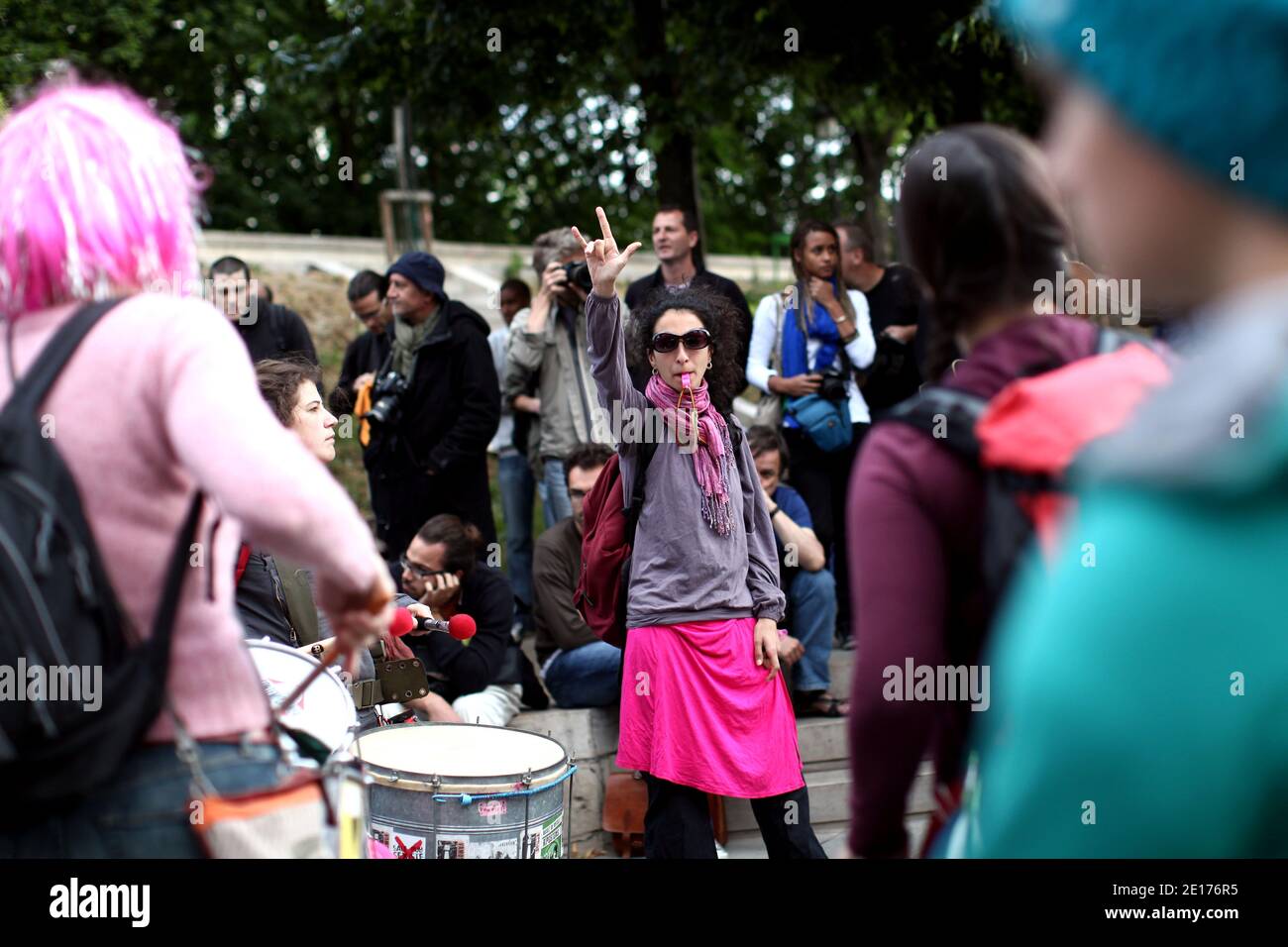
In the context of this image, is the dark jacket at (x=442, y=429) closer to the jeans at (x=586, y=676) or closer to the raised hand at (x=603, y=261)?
the jeans at (x=586, y=676)

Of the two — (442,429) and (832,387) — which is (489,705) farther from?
(832,387)

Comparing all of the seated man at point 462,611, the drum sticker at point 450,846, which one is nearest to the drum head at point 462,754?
the drum sticker at point 450,846

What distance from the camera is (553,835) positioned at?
4164mm

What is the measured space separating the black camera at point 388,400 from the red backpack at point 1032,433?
4970mm

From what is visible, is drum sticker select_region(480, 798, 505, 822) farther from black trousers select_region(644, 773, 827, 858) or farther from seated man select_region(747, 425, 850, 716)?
seated man select_region(747, 425, 850, 716)

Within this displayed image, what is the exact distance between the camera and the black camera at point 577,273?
6490 mm

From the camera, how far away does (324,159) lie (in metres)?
26.3

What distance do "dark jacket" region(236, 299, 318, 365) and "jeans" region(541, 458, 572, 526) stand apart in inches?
51.3

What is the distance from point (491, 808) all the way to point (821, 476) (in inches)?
117

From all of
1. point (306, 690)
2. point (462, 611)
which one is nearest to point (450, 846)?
point (306, 690)

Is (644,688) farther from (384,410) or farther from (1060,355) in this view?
(1060,355)

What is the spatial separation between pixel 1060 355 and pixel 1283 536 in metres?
0.78

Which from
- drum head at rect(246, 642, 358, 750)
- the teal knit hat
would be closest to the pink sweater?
the teal knit hat
